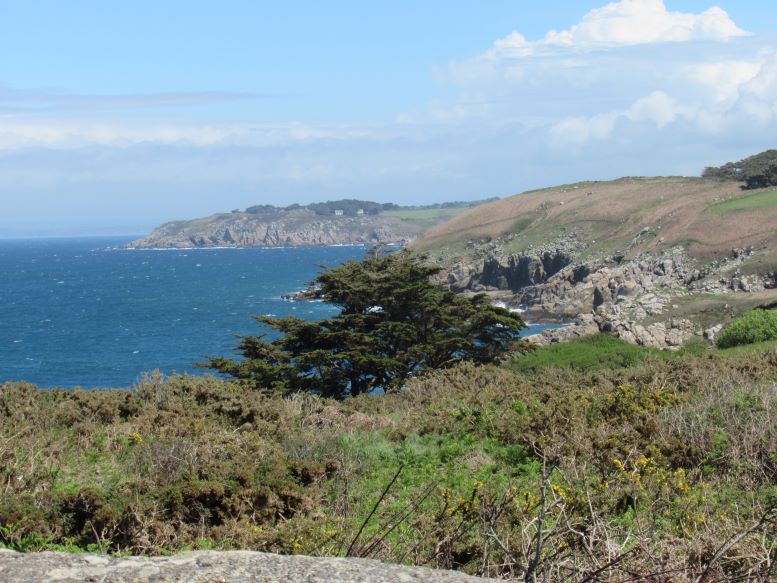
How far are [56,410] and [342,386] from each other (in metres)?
12.0

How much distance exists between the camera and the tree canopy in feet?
72.8

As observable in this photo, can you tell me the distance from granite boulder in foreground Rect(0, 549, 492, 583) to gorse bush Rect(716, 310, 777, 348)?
70.2ft

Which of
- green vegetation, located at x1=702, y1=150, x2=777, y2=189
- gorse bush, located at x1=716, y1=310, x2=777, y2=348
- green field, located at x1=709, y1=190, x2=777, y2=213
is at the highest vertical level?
green vegetation, located at x1=702, y1=150, x2=777, y2=189

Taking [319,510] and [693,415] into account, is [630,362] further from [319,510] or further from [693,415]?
[319,510]

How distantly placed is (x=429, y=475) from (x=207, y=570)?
5625 millimetres

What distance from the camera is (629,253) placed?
7256 centimetres

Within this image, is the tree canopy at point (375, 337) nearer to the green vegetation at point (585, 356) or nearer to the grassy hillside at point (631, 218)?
the green vegetation at point (585, 356)

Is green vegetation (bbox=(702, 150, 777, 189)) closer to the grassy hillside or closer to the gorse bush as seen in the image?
the grassy hillside

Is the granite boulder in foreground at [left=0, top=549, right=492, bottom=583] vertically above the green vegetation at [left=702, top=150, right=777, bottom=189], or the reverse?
the green vegetation at [left=702, top=150, right=777, bottom=189]

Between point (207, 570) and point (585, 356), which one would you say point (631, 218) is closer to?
point (585, 356)

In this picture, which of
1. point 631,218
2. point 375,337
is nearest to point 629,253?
point 631,218

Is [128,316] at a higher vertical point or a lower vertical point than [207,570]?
lower

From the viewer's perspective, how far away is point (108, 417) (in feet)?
36.6

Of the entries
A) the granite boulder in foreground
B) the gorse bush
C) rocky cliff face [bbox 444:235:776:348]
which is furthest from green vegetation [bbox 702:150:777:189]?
the granite boulder in foreground
